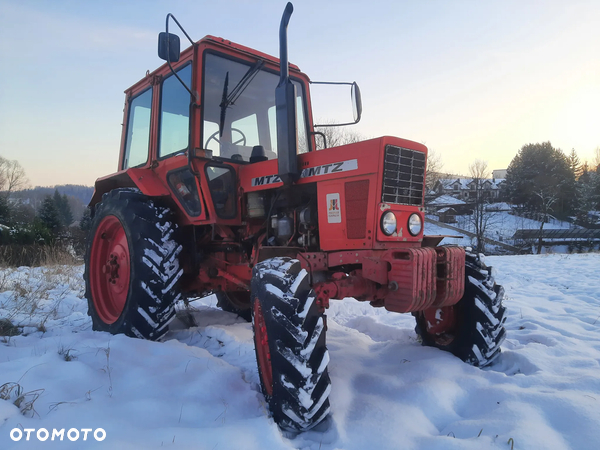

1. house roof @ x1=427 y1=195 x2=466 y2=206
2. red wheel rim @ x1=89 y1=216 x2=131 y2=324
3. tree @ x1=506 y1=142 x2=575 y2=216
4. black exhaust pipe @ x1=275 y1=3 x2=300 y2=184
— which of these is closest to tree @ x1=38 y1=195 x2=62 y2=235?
red wheel rim @ x1=89 y1=216 x2=131 y2=324

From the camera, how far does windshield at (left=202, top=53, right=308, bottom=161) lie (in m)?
3.69

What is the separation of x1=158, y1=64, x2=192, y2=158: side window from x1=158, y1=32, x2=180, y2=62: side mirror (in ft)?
1.90

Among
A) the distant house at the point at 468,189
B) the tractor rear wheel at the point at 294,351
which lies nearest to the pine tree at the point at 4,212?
the tractor rear wheel at the point at 294,351

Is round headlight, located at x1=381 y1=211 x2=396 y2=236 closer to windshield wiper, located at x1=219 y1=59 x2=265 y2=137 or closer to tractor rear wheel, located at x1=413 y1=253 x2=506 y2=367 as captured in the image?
tractor rear wheel, located at x1=413 y1=253 x2=506 y2=367

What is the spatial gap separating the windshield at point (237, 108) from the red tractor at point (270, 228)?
0.01 m

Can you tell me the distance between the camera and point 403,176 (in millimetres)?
2959

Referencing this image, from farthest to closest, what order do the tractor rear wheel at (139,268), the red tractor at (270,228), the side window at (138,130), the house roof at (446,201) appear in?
the house roof at (446,201) < the side window at (138,130) < the tractor rear wheel at (139,268) < the red tractor at (270,228)

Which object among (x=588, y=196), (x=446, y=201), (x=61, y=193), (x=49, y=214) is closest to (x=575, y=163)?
(x=588, y=196)

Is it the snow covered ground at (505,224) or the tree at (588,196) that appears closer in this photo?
the snow covered ground at (505,224)

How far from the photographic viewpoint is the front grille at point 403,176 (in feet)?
9.32

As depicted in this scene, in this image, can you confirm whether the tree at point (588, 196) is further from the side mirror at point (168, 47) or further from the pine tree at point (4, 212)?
the pine tree at point (4, 212)

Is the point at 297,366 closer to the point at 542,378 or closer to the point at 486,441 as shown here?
the point at 486,441

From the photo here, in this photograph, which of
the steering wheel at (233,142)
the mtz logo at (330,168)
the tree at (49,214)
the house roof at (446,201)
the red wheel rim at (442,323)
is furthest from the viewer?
the house roof at (446,201)

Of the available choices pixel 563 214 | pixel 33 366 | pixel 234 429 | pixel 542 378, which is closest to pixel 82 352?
pixel 33 366
